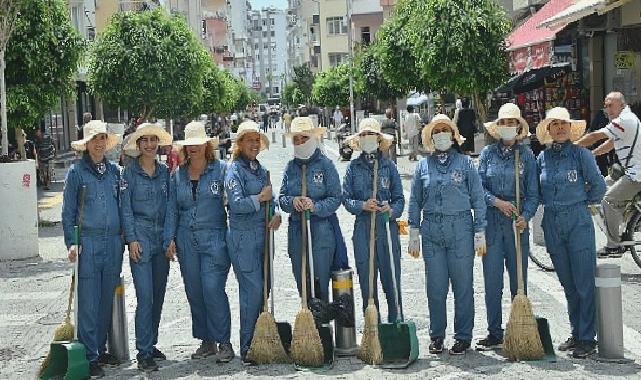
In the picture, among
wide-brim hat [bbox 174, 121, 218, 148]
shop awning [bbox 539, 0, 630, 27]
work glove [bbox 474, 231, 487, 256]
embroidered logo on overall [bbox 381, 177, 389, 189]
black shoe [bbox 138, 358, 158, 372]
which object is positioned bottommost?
black shoe [bbox 138, 358, 158, 372]

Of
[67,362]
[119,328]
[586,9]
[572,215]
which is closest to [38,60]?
[586,9]

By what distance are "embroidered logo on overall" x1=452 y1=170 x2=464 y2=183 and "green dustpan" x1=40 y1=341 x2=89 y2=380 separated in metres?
3.05

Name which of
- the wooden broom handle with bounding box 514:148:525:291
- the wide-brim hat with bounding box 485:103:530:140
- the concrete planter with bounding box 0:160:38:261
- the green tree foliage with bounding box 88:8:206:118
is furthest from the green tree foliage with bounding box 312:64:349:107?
the wooden broom handle with bounding box 514:148:525:291

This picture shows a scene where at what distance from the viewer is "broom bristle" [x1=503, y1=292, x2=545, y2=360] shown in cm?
827

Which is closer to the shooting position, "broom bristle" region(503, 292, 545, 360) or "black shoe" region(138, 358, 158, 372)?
"broom bristle" region(503, 292, 545, 360)

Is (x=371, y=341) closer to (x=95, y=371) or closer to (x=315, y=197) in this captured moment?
(x=315, y=197)

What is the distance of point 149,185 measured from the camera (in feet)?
28.7

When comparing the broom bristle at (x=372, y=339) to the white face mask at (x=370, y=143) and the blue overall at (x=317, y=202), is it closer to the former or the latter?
the blue overall at (x=317, y=202)

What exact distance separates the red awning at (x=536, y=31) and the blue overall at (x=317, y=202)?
54.4 feet

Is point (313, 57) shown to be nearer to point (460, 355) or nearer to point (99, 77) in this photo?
point (99, 77)

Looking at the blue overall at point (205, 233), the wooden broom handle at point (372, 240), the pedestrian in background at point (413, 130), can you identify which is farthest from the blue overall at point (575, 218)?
the pedestrian in background at point (413, 130)

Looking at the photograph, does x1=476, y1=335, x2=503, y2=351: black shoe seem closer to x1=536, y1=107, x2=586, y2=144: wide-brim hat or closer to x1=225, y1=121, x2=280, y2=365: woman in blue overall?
x1=536, y1=107, x2=586, y2=144: wide-brim hat

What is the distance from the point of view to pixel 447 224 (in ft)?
28.2

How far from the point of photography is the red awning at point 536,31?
83.4 ft
